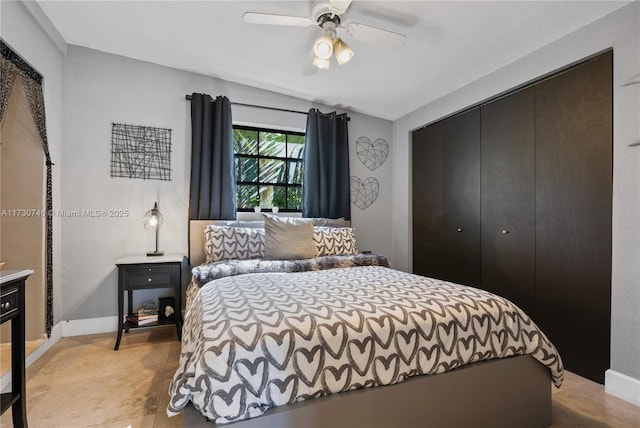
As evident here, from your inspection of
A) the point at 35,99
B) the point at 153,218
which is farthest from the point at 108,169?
the point at 35,99

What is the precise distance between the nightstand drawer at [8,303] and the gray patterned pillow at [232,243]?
1.37 metres

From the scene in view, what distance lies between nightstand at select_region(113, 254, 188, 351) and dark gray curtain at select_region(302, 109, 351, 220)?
1.44 metres

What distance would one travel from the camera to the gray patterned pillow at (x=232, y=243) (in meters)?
2.71

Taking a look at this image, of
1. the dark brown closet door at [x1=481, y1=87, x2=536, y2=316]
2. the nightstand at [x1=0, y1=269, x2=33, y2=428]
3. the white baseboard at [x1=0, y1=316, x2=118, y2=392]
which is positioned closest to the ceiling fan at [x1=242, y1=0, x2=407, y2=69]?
the dark brown closet door at [x1=481, y1=87, x2=536, y2=316]

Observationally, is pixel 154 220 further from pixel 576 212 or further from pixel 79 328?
pixel 576 212

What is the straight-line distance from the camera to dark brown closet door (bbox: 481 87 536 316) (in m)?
2.43

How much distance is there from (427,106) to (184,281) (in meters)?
3.13

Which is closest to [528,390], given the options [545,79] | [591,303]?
[591,303]

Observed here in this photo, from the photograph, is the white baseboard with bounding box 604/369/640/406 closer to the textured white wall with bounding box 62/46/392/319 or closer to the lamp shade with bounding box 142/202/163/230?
the textured white wall with bounding box 62/46/392/319

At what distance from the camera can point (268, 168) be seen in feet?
11.8

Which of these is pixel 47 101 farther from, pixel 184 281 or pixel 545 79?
pixel 545 79

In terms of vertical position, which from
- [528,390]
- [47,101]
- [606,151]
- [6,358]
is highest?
[47,101]

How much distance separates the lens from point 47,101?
8.21 feet

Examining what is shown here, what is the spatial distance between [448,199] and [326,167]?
1.35 metres
